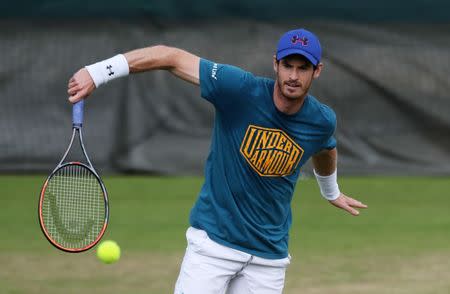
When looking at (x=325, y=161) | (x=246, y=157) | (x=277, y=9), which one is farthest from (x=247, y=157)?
(x=277, y=9)

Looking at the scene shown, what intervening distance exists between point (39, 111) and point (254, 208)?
7465 mm

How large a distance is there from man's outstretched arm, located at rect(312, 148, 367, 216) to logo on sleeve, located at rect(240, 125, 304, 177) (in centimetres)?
41

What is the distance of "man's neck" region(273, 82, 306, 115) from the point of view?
15.7ft

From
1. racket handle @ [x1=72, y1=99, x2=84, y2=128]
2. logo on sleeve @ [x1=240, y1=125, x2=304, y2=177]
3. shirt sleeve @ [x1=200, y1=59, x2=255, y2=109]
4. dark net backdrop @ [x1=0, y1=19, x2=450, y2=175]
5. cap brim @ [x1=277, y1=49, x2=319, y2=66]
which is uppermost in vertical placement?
cap brim @ [x1=277, y1=49, x2=319, y2=66]

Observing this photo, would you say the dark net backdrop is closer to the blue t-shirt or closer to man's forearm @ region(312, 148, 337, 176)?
man's forearm @ region(312, 148, 337, 176)

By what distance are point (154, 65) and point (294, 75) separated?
0.62 meters

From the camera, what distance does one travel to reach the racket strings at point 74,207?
5.07 m

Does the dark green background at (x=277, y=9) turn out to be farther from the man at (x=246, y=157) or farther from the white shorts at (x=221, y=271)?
the white shorts at (x=221, y=271)

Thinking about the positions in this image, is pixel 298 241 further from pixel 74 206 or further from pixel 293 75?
pixel 293 75

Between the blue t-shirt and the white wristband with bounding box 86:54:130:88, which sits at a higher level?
the white wristband with bounding box 86:54:130:88

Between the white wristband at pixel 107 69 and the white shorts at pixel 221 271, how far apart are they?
815 millimetres

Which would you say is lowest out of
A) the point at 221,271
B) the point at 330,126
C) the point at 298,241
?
the point at 298,241

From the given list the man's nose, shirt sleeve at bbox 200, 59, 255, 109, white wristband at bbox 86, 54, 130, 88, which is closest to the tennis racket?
white wristband at bbox 86, 54, 130, 88

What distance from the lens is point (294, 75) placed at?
15.4ft
